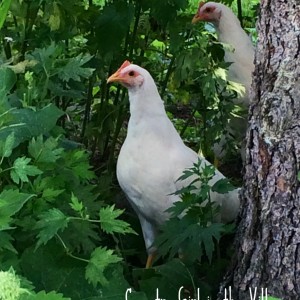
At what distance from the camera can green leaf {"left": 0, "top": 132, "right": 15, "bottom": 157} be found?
2260 millimetres

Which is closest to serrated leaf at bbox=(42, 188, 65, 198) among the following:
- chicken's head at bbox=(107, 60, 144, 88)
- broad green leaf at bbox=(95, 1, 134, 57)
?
chicken's head at bbox=(107, 60, 144, 88)

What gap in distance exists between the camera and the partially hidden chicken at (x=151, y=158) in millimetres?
3160

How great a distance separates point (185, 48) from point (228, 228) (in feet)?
4.68

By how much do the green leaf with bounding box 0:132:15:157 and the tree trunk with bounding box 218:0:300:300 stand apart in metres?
0.81

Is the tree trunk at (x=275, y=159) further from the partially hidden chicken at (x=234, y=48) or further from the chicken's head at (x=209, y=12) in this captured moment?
the chicken's head at (x=209, y=12)

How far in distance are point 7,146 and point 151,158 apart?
1.01 metres

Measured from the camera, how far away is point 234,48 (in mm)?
4301

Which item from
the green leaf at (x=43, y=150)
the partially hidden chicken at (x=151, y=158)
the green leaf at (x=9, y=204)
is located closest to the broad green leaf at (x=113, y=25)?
the partially hidden chicken at (x=151, y=158)

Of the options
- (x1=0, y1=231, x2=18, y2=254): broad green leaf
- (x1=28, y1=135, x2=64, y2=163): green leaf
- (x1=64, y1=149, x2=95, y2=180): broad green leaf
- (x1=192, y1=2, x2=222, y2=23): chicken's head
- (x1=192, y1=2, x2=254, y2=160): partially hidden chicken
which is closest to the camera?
(x1=0, y1=231, x2=18, y2=254): broad green leaf

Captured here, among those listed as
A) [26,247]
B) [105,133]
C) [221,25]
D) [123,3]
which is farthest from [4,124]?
[221,25]

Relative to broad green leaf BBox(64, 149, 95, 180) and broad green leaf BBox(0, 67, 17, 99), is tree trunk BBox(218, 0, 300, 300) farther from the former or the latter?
broad green leaf BBox(0, 67, 17, 99)

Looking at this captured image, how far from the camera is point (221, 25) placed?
4.48 metres

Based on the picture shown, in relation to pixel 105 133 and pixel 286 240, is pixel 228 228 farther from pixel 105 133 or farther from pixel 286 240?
pixel 105 133

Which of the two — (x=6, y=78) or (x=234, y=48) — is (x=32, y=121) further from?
(x=234, y=48)
